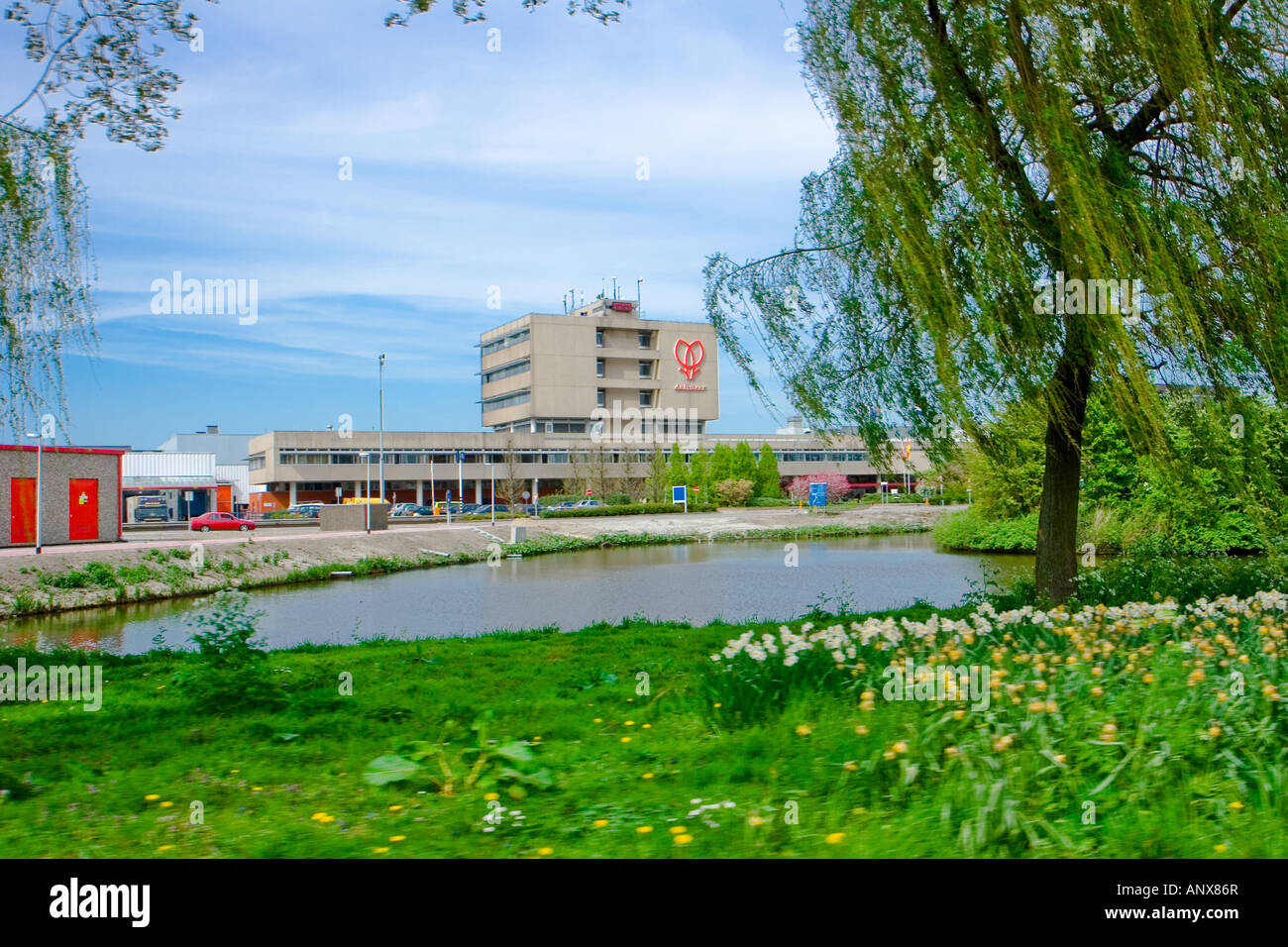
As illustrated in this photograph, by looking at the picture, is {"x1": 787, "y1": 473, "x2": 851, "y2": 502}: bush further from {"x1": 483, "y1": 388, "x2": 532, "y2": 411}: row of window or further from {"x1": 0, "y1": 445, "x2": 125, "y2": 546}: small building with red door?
Result: {"x1": 0, "y1": 445, "x2": 125, "y2": 546}: small building with red door

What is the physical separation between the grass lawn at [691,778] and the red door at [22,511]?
88.8ft

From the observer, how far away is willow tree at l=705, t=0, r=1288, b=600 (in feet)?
23.5

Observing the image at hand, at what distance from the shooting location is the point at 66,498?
32.6 m

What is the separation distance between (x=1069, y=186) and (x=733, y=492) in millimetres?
60527

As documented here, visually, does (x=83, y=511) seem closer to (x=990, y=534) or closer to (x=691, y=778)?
(x=990, y=534)

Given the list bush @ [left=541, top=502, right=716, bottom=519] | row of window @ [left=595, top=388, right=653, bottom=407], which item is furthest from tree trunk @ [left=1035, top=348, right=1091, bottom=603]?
row of window @ [left=595, top=388, right=653, bottom=407]

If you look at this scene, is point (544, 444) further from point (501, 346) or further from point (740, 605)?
point (740, 605)

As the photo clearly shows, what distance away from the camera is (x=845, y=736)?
16.0 ft

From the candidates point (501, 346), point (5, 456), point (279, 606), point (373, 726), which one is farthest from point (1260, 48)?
point (501, 346)

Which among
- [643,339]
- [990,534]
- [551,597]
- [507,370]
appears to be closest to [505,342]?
[507,370]

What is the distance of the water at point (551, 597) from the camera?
16.7 metres

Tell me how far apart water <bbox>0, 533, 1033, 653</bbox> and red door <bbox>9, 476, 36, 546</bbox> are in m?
10.6

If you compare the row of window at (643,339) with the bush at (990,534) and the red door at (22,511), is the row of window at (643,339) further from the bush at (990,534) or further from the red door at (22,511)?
the red door at (22,511)
